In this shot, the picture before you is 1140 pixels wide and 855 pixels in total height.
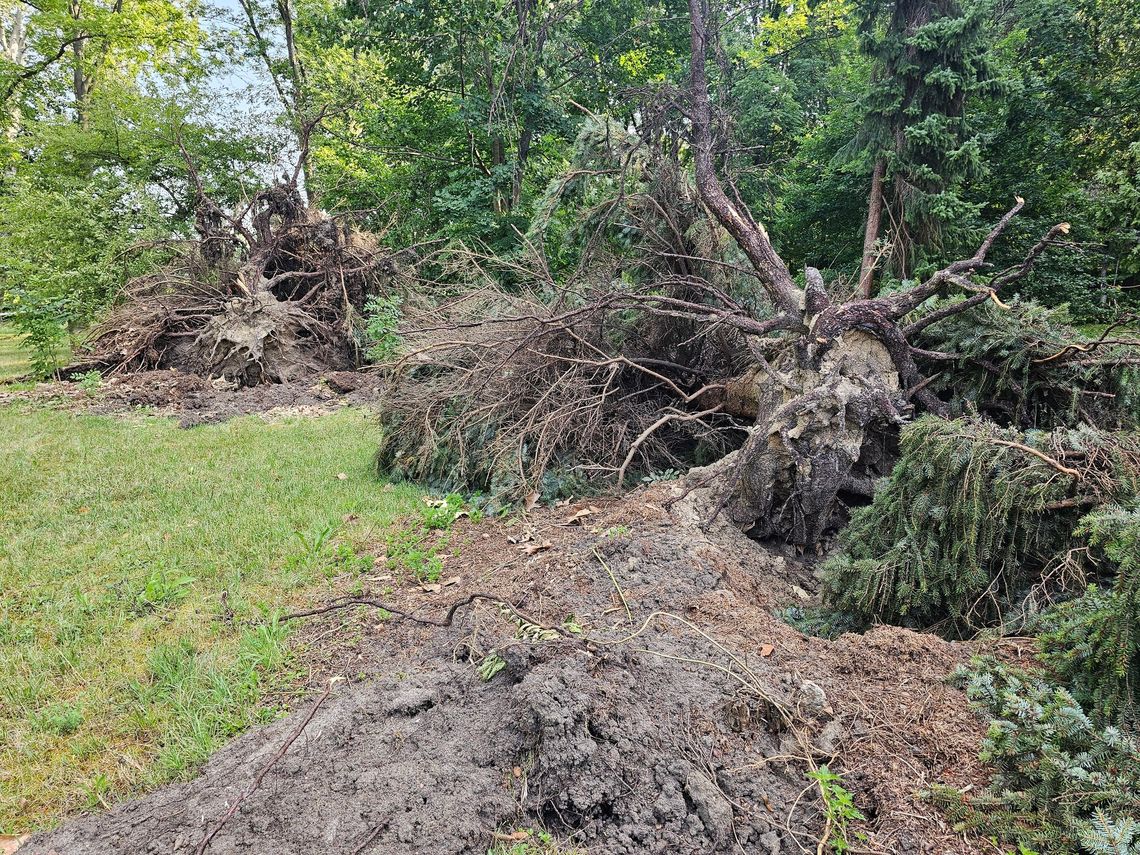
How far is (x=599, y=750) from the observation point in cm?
208

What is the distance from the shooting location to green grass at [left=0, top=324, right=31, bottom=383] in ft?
40.7

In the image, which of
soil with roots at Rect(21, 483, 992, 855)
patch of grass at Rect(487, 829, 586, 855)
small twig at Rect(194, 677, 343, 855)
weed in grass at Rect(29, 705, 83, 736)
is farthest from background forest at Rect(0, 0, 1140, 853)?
weed in grass at Rect(29, 705, 83, 736)

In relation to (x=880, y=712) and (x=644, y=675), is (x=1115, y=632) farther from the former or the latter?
(x=644, y=675)

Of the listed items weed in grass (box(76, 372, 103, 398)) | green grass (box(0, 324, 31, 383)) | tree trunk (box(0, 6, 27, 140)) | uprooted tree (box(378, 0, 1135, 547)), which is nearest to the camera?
uprooted tree (box(378, 0, 1135, 547))

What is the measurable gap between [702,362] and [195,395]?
352 inches

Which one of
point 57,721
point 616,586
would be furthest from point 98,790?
point 616,586

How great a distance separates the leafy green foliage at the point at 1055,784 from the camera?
1.65 meters

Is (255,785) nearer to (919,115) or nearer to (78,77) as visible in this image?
(919,115)

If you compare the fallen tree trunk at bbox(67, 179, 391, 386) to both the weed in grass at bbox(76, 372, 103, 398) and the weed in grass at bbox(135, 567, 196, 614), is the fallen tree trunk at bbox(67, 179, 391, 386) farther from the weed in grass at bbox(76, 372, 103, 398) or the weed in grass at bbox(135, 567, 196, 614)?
the weed in grass at bbox(135, 567, 196, 614)

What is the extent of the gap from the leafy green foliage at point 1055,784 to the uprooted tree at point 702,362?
2122 millimetres

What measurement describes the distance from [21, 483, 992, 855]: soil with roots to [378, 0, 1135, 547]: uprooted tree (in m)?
1.58

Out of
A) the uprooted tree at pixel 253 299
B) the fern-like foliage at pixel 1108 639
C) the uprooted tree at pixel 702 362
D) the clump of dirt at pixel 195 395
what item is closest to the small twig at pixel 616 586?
the uprooted tree at pixel 702 362

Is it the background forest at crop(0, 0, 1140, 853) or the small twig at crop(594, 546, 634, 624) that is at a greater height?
the background forest at crop(0, 0, 1140, 853)

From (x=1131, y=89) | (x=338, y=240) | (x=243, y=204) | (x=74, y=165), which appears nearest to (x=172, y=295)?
(x=243, y=204)
